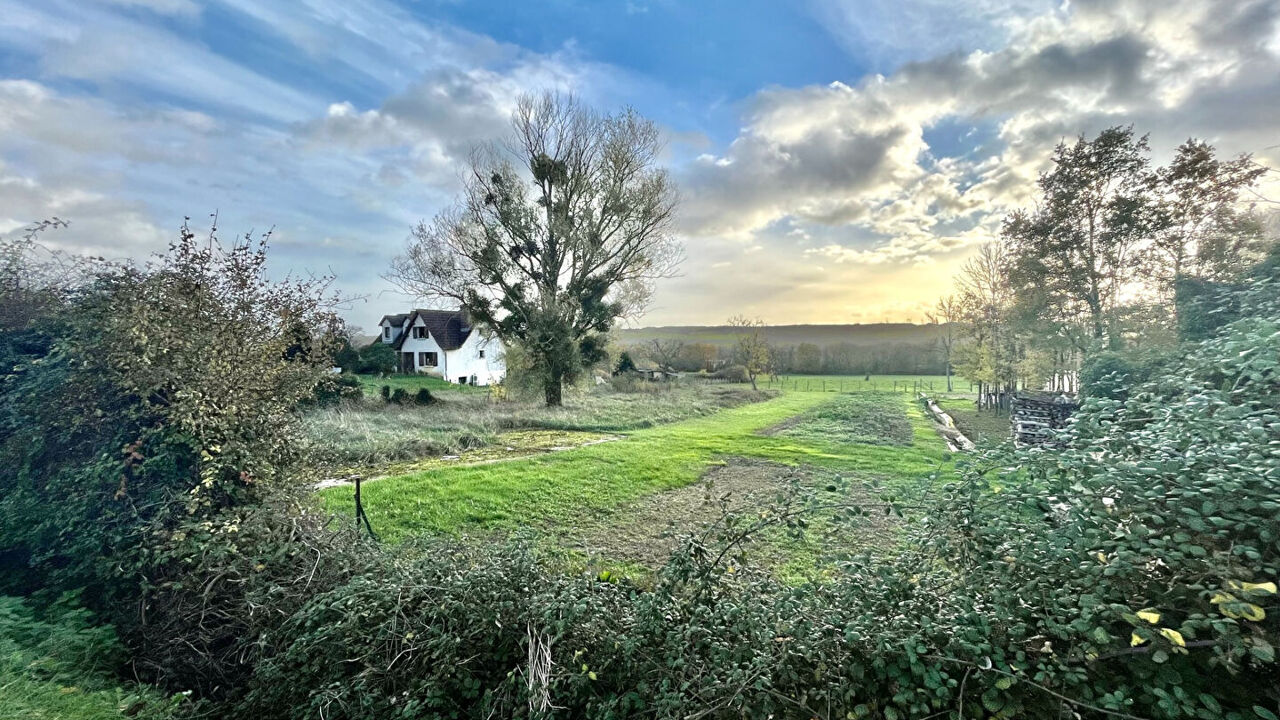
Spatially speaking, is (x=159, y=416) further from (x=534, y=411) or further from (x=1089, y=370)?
(x=534, y=411)

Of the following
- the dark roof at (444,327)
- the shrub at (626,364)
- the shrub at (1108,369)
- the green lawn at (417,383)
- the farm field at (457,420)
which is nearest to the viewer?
the shrub at (1108,369)

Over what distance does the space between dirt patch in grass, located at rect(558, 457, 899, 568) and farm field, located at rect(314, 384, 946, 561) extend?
29 millimetres

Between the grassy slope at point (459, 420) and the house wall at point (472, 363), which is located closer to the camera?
the grassy slope at point (459, 420)

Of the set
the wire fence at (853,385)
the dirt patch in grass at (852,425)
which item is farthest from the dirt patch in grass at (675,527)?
the wire fence at (853,385)

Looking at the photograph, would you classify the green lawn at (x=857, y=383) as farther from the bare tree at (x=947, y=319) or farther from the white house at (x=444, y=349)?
the white house at (x=444, y=349)

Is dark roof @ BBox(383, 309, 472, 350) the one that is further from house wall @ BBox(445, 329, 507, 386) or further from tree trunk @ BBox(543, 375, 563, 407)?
tree trunk @ BBox(543, 375, 563, 407)

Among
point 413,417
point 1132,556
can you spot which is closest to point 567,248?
point 413,417

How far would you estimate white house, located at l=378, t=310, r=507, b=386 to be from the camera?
2906cm

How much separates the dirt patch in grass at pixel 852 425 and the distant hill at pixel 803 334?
3.62 metres

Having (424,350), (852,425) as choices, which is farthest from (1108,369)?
(424,350)

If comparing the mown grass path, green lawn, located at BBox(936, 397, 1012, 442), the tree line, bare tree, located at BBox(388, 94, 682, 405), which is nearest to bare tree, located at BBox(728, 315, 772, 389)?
green lawn, located at BBox(936, 397, 1012, 442)

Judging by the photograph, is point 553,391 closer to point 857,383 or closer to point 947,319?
point 947,319

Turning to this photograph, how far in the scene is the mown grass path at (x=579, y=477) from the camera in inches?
226

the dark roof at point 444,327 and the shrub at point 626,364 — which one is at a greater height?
the dark roof at point 444,327
